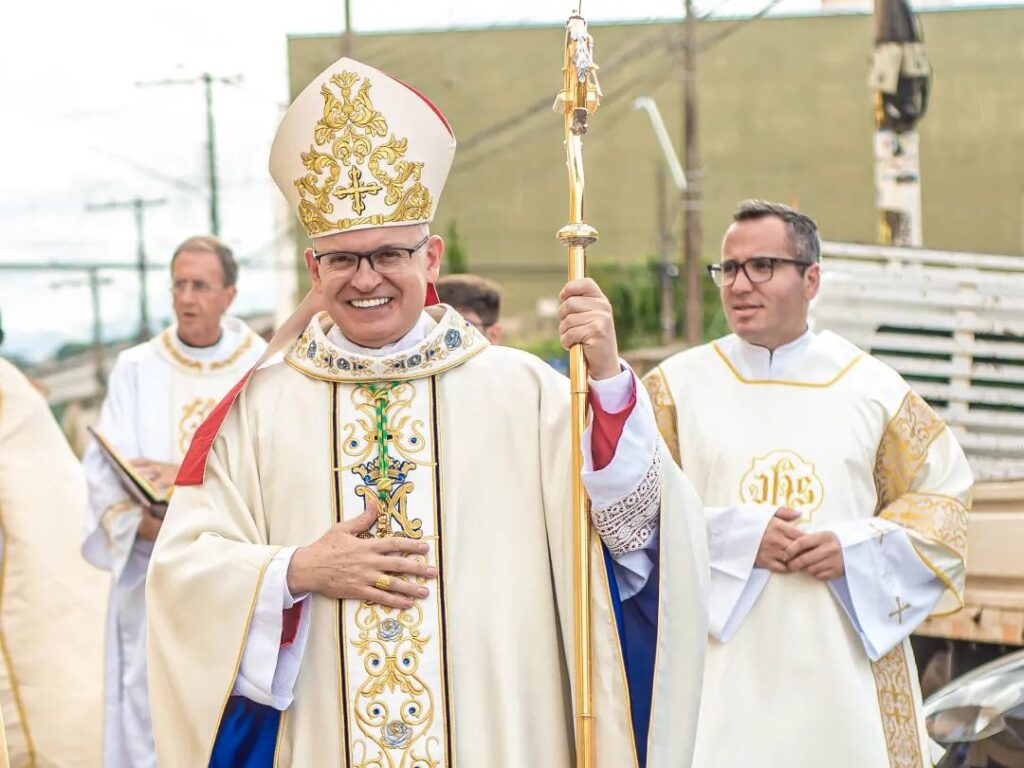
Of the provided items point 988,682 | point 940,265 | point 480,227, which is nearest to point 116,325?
point 480,227

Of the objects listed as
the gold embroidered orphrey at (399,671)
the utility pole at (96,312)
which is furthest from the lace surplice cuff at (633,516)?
the utility pole at (96,312)

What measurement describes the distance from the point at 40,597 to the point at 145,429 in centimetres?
91

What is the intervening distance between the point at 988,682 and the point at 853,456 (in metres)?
0.98

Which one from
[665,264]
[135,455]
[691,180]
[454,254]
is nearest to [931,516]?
[135,455]

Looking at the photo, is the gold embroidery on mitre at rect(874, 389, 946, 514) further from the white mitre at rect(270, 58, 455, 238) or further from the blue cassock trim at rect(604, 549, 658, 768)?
the white mitre at rect(270, 58, 455, 238)

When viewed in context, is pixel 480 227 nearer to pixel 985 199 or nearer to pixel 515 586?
pixel 985 199

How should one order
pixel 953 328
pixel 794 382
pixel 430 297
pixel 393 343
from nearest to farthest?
pixel 393 343, pixel 430 297, pixel 794 382, pixel 953 328

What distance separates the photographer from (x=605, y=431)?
3.17 meters

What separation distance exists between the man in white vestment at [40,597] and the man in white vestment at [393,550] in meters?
3.04

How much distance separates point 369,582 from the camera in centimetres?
326

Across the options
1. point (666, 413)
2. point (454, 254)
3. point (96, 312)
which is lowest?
point (666, 413)

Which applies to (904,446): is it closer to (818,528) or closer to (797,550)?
(818,528)

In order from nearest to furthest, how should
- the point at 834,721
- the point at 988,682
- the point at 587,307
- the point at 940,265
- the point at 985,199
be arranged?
the point at 587,307, the point at 834,721, the point at 988,682, the point at 940,265, the point at 985,199

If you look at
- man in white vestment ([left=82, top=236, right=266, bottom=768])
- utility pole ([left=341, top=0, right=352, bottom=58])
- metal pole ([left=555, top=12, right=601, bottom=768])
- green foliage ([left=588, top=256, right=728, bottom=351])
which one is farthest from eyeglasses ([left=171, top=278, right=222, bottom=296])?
green foliage ([left=588, top=256, right=728, bottom=351])
